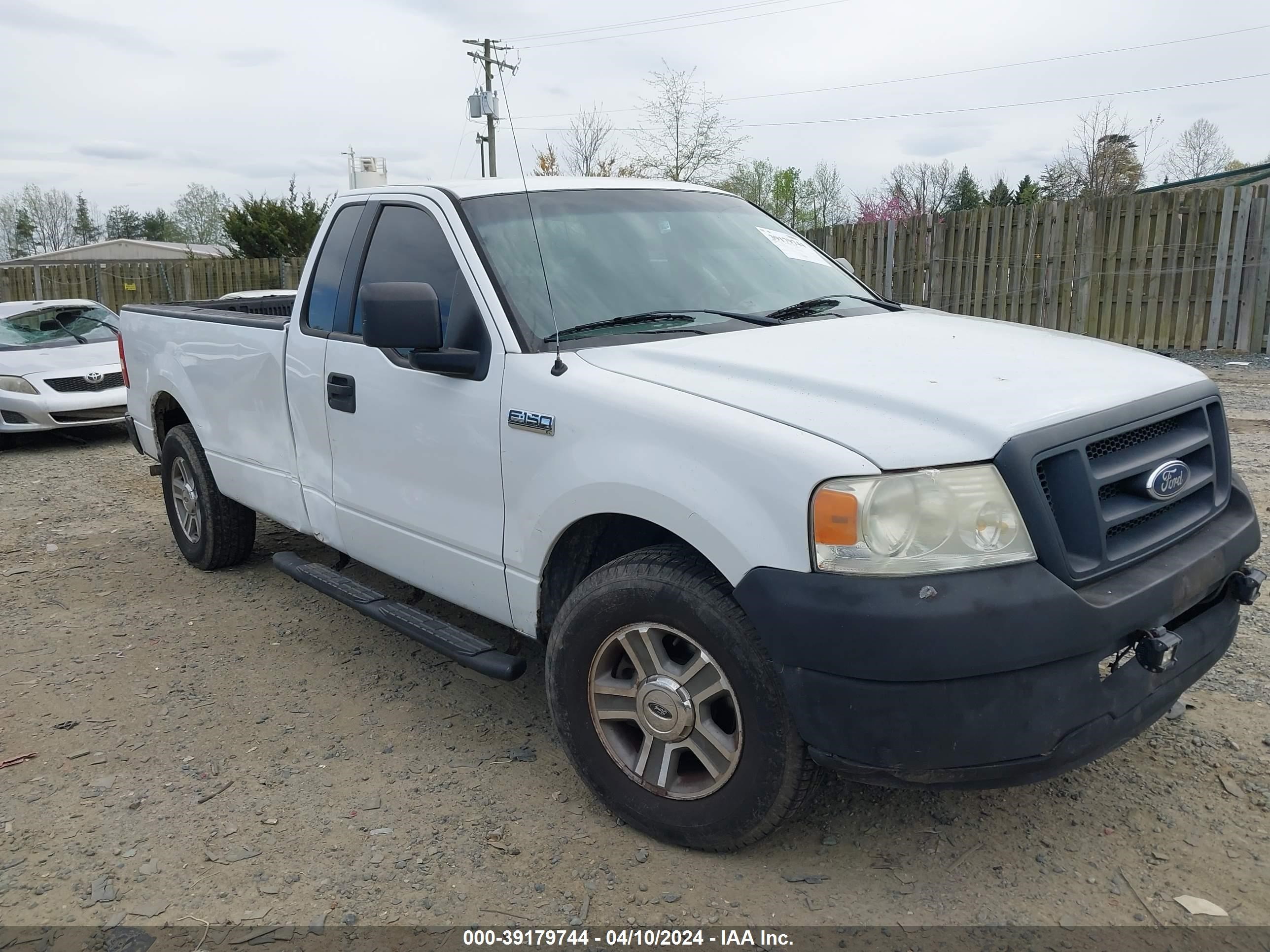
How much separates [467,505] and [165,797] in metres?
1.40

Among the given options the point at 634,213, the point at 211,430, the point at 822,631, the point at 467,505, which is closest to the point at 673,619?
the point at 822,631

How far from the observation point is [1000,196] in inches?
1801

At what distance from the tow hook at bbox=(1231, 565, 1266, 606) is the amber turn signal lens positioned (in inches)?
54.7

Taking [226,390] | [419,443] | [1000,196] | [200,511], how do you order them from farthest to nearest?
[1000,196], [200,511], [226,390], [419,443]

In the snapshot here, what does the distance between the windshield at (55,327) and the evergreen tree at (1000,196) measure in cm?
3992

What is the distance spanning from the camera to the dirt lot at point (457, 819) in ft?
9.05

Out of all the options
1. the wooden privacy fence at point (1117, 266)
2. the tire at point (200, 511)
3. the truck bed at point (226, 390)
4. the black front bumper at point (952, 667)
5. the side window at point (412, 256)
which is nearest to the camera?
the black front bumper at point (952, 667)

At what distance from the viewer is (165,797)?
3398mm

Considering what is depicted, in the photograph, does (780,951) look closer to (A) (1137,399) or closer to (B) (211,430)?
(A) (1137,399)

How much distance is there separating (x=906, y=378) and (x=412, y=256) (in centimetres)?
202

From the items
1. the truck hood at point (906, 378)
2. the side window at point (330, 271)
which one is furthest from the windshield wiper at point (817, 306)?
the side window at point (330, 271)

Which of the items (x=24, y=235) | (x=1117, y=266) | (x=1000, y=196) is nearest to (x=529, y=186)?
(x=1117, y=266)

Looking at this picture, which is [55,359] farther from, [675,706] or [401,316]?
[675,706]

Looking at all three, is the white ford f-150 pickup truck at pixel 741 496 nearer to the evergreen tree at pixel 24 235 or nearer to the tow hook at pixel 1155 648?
the tow hook at pixel 1155 648
